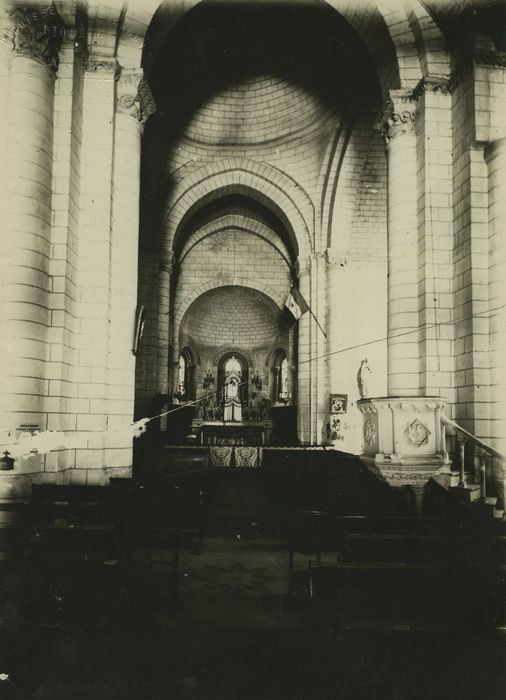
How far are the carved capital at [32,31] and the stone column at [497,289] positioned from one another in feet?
20.8

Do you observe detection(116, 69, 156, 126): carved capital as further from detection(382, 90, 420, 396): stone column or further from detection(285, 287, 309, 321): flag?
detection(285, 287, 309, 321): flag

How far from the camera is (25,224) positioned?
692 cm

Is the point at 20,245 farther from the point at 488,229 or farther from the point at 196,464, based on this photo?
the point at 488,229

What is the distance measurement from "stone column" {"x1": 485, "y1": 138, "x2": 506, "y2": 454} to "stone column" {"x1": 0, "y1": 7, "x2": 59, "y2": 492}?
20.2 ft

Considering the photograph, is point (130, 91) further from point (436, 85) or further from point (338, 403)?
point (338, 403)

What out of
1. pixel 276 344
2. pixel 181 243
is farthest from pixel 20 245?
pixel 276 344

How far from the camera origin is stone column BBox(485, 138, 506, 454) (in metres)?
7.64

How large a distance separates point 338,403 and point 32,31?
11.3 meters

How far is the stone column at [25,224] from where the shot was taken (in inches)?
265

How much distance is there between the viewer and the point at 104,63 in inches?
328

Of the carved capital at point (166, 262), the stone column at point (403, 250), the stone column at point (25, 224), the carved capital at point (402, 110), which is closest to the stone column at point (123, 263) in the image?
the stone column at point (25, 224)

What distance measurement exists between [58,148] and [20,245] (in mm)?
1640

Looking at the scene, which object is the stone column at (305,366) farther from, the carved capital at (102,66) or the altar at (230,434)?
the carved capital at (102,66)

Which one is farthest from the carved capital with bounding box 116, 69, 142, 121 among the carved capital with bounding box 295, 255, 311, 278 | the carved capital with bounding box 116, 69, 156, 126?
the carved capital with bounding box 295, 255, 311, 278
